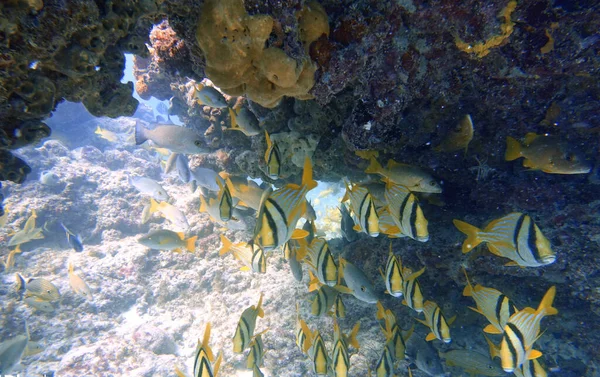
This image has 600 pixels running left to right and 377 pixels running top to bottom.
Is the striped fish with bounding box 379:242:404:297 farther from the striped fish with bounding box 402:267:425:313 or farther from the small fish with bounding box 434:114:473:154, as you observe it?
the small fish with bounding box 434:114:473:154

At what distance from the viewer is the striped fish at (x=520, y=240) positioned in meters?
2.27

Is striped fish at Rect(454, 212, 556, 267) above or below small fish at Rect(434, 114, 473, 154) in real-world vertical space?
below

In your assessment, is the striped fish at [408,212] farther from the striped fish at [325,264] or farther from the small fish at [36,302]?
the small fish at [36,302]

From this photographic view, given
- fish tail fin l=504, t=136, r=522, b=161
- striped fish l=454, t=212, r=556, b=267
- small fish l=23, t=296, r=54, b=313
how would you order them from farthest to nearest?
1. small fish l=23, t=296, r=54, b=313
2. fish tail fin l=504, t=136, r=522, b=161
3. striped fish l=454, t=212, r=556, b=267

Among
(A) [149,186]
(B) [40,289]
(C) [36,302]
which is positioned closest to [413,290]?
(A) [149,186]

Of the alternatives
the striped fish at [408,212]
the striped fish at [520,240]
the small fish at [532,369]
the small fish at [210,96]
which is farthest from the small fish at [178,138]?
the small fish at [532,369]

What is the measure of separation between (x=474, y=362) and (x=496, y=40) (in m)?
4.04

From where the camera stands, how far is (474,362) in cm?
365

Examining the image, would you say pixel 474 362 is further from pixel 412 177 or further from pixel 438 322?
pixel 412 177

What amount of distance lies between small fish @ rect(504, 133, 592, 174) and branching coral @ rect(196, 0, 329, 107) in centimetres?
275

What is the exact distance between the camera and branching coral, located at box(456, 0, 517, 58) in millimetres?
2719

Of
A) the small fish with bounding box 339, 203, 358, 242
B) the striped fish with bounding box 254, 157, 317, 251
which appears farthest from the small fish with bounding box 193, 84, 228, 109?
the small fish with bounding box 339, 203, 358, 242

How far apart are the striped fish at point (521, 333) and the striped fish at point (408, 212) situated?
1074 mm

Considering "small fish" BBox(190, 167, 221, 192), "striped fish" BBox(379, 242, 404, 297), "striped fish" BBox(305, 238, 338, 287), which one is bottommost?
"striped fish" BBox(379, 242, 404, 297)
